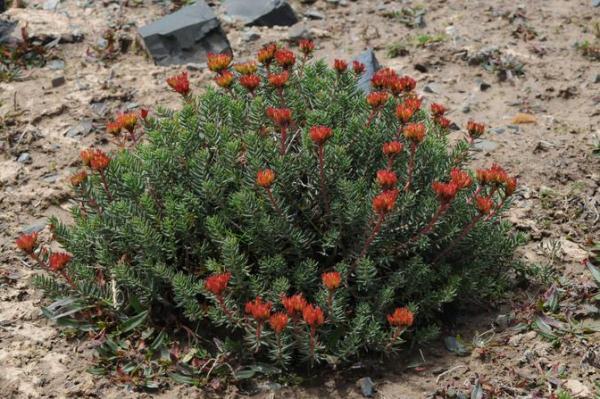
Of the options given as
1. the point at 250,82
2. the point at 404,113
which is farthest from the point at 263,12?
the point at 404,113

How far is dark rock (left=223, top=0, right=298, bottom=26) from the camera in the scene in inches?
300

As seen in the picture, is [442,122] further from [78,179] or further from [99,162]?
[78,179]

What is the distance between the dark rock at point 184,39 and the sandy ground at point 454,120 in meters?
0.18

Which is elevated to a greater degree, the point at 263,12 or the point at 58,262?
the point at 263,12

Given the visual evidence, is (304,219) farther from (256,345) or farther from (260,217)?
(256,345)

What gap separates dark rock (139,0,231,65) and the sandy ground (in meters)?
0.18

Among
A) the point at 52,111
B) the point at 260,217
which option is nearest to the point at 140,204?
the point at 260,217

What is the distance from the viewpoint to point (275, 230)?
3629mm

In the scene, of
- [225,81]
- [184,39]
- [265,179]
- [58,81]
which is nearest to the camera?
[265,179]

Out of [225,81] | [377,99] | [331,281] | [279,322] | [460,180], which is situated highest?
[225,81]

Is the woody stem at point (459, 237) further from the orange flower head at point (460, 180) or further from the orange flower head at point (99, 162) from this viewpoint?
the orange flower head at point (99, 162)

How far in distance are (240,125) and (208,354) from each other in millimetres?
1301

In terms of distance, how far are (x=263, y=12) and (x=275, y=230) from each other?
180 inches

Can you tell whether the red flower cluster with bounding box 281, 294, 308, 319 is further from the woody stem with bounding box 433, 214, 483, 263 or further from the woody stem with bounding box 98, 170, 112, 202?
the woody stem with bounding box 98, 170, 112, 202
